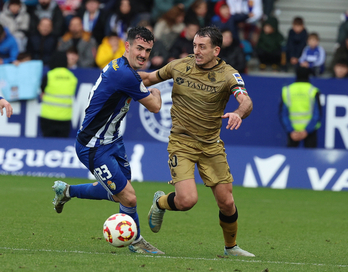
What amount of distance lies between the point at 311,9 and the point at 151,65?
5851mm

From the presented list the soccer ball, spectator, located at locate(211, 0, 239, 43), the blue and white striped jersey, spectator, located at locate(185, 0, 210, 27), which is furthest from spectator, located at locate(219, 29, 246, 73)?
the soccer ball

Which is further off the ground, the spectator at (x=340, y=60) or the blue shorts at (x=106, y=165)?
the spectator at (x=340, y=60)

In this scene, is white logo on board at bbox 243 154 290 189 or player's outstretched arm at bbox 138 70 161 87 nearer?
player's outstretched arm at bbox 138 70 161 87

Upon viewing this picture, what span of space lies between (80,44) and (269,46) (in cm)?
470

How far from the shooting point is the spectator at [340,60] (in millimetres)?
13820

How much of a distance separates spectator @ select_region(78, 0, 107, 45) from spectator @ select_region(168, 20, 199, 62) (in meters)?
2.11

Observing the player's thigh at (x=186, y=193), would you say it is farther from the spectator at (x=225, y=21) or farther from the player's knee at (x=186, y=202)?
the spectator at (x=225, y=21)

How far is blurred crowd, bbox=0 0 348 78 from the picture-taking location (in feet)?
46.1

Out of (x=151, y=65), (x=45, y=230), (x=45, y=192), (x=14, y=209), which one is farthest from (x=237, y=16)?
(x=45, y=230)

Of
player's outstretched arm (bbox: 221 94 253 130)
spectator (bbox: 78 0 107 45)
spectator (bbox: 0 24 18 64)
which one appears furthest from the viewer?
spectator (bbox: 78 0 107 45)

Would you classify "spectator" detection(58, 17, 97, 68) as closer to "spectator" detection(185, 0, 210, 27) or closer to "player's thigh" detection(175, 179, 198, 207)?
"spectator" detection(185, 0, 210, 27)

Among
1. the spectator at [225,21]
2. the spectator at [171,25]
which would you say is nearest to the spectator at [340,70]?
the spectator at [225,21]

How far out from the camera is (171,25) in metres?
14.7

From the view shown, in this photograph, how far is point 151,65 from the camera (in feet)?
46.1
